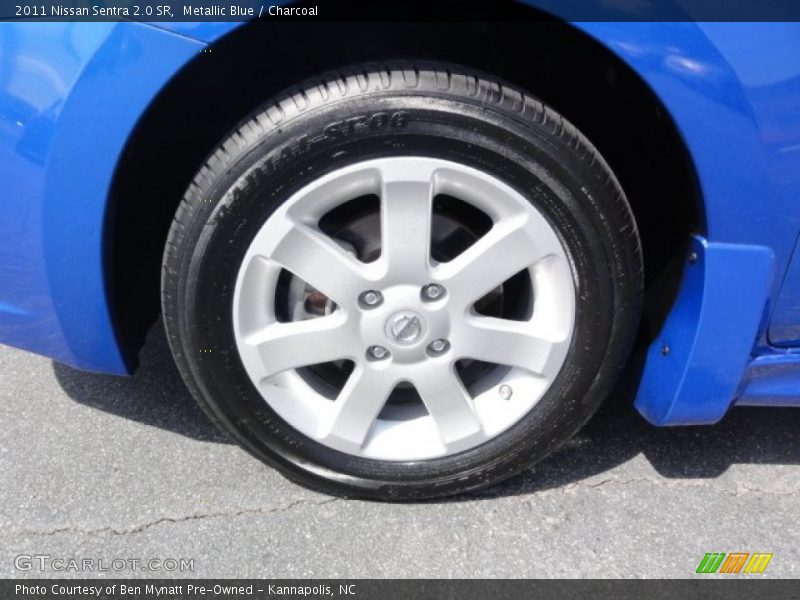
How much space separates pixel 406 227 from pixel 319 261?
190 mm

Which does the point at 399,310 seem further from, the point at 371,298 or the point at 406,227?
the point at 406,227

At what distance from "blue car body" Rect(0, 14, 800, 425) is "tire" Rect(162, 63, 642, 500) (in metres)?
0.15

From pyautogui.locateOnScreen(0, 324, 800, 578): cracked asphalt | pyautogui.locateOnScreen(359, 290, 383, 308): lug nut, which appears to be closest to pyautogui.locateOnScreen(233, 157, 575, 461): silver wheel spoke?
pyautogui.locateOnScreen(359, 290, 383, 308): lug nut

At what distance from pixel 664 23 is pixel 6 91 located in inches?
46.5

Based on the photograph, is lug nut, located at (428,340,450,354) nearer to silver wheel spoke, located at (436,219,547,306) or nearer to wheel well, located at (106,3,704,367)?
silver wheel spoke, located at (436,219,547,306)

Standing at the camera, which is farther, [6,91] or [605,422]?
[605,422]

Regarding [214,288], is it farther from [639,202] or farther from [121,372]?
[639,202]

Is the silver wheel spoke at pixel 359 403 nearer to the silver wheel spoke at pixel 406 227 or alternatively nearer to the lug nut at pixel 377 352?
the lug nut at pixel 377 352

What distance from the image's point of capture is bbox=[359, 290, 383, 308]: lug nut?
5.28 ft

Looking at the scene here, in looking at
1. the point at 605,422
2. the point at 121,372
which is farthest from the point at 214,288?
the point at 605,422
